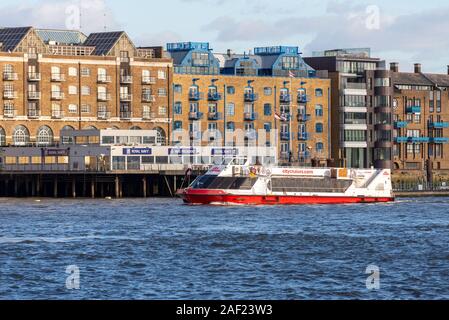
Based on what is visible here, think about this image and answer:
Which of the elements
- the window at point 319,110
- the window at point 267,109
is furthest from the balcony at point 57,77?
the window at point 319,110

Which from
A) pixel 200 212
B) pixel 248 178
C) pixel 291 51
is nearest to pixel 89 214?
pixel 200 212

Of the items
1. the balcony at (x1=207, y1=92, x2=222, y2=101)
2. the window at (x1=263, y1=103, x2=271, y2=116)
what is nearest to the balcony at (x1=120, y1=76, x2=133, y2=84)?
the balcony at (x1=207, y1=92, x2=222, y2=101)

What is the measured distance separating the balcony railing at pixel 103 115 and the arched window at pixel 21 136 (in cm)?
1018

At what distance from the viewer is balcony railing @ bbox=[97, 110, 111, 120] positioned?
158 m

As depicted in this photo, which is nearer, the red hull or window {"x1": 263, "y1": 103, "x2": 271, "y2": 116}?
the red hull

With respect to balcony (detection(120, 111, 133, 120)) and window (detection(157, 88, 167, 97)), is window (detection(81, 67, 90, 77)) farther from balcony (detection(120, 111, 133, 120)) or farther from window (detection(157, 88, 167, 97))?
window (detection(157, 88, 167, 97))

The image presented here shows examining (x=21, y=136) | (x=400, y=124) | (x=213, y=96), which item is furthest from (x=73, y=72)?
(x=400, y=124)

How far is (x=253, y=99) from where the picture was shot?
170m

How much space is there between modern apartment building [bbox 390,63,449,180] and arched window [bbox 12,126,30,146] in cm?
5950

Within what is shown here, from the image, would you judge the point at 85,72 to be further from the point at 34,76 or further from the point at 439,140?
the point at 439,140

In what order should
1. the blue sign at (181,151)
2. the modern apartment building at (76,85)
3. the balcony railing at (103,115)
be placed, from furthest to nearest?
the balcony railing at (103,115)
the modern apartment building at (76,85)
the blue sign at (181,151)

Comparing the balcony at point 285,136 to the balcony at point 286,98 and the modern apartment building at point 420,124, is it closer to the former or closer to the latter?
the balcony at point 286,98

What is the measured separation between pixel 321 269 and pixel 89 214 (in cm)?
4757

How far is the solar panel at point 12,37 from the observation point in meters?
154
